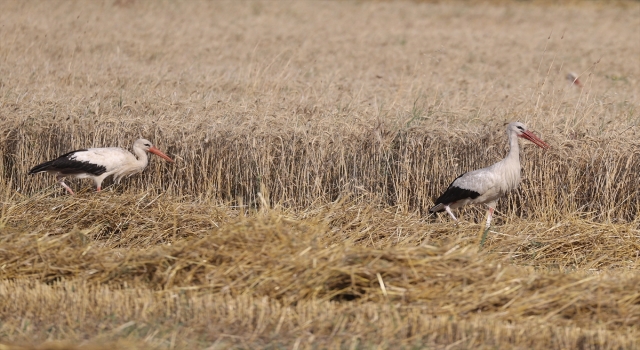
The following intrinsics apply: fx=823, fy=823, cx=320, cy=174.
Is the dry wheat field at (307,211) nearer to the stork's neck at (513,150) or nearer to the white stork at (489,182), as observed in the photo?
the white stork at (489,182)

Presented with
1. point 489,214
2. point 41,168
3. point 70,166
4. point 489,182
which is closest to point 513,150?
point 489,182

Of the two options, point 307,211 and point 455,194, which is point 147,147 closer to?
point 307,211

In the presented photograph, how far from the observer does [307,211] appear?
6723 mm

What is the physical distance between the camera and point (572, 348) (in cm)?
427

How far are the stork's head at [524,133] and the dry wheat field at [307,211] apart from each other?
372 mm

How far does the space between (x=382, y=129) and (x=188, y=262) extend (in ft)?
9.79

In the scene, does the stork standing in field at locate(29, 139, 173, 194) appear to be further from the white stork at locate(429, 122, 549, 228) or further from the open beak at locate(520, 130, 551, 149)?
the open beak at locate(520, 130, 551, 149)

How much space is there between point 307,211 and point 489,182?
151 centimetres

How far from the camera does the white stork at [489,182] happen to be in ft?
22.2

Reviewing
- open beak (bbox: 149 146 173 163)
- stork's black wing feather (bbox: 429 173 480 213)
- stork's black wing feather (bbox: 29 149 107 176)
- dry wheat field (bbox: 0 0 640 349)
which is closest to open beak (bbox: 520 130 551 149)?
dry wheat field (bbox: 0 0 640 349)

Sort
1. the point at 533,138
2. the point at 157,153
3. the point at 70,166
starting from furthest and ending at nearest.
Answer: the point at 157,153 < the point at 70,166 < the point at 533,138

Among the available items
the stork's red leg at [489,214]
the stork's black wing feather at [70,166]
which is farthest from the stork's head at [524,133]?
the stork's black wing feather at [70,166]

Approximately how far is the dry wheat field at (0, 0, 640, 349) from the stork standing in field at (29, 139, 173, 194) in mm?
213

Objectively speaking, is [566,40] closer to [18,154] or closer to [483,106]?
[483,106]
